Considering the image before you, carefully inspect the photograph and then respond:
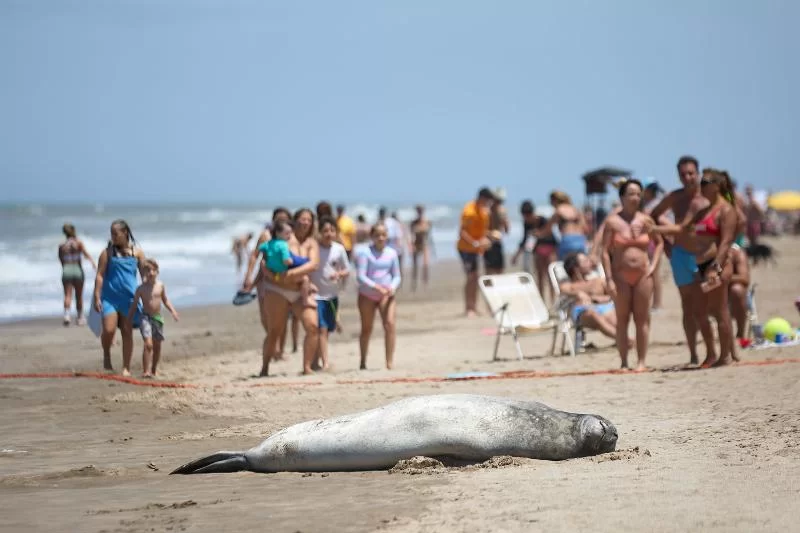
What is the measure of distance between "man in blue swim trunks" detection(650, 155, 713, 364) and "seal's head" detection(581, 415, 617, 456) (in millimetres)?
3852

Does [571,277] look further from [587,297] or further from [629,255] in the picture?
[629,255]

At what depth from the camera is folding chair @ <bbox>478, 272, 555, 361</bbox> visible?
13.6m

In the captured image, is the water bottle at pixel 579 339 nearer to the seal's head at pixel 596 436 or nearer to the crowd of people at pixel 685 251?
the crowd of people at pixel 685 251

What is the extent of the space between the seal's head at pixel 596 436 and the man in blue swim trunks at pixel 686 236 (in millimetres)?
3852

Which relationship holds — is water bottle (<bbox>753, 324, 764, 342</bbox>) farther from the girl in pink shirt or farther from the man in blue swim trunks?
the girl in pink shirt

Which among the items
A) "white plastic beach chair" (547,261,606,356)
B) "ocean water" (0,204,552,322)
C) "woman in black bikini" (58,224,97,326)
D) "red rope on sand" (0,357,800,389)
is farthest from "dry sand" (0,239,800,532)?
"ocean water" (0,204,552,322)

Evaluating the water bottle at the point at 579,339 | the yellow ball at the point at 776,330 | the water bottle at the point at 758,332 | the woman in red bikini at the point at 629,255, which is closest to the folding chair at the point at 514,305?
the water bottle at the point at 579,339

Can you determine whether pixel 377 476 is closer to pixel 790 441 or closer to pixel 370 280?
pixel 790 441

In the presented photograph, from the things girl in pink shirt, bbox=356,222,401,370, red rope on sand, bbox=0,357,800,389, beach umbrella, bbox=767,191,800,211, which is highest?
beach umbrella, bbox=767,191,800,211

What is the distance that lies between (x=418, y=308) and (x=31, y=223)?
173 ft

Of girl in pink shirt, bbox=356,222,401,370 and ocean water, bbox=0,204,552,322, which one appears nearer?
girl in pink shirt, bbox=356,222,401,370

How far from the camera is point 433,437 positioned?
23.2 feet

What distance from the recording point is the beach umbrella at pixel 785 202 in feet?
152

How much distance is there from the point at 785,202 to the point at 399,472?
42.8 m
